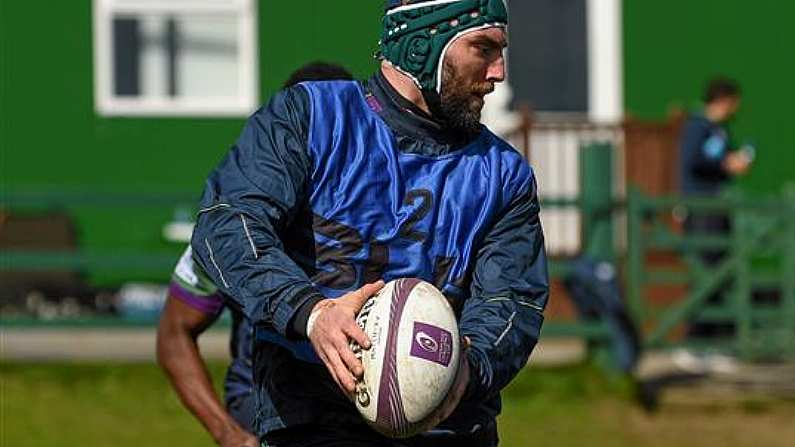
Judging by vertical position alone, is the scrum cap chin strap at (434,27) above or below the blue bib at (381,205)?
above

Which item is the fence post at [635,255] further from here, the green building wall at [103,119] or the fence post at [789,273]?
the green building wall at [103,119]

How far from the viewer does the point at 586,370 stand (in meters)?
13.4

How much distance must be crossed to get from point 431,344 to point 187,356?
2.01 metres

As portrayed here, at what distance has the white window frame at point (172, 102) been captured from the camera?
16.2m

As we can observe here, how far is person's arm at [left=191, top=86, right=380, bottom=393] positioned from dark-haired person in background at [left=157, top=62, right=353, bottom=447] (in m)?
1.35

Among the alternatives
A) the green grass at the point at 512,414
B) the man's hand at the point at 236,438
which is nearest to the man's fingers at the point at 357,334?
the man's hand at the point at 236,438

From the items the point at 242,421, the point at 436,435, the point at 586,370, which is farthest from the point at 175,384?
the point at 586,370

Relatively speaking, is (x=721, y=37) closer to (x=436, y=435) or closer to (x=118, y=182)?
(x=118, y=182)

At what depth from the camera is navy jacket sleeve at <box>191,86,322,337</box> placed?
15.0 feet

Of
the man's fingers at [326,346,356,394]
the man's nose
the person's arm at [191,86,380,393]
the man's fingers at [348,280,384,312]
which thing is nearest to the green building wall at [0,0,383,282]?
the man's nose

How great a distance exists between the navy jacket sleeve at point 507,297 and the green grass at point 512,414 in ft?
22.1

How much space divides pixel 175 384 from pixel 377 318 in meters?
2.05

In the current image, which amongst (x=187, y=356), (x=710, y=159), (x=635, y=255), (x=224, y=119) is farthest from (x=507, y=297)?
(x=224, y=119)

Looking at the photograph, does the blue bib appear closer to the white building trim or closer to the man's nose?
the man's nose
